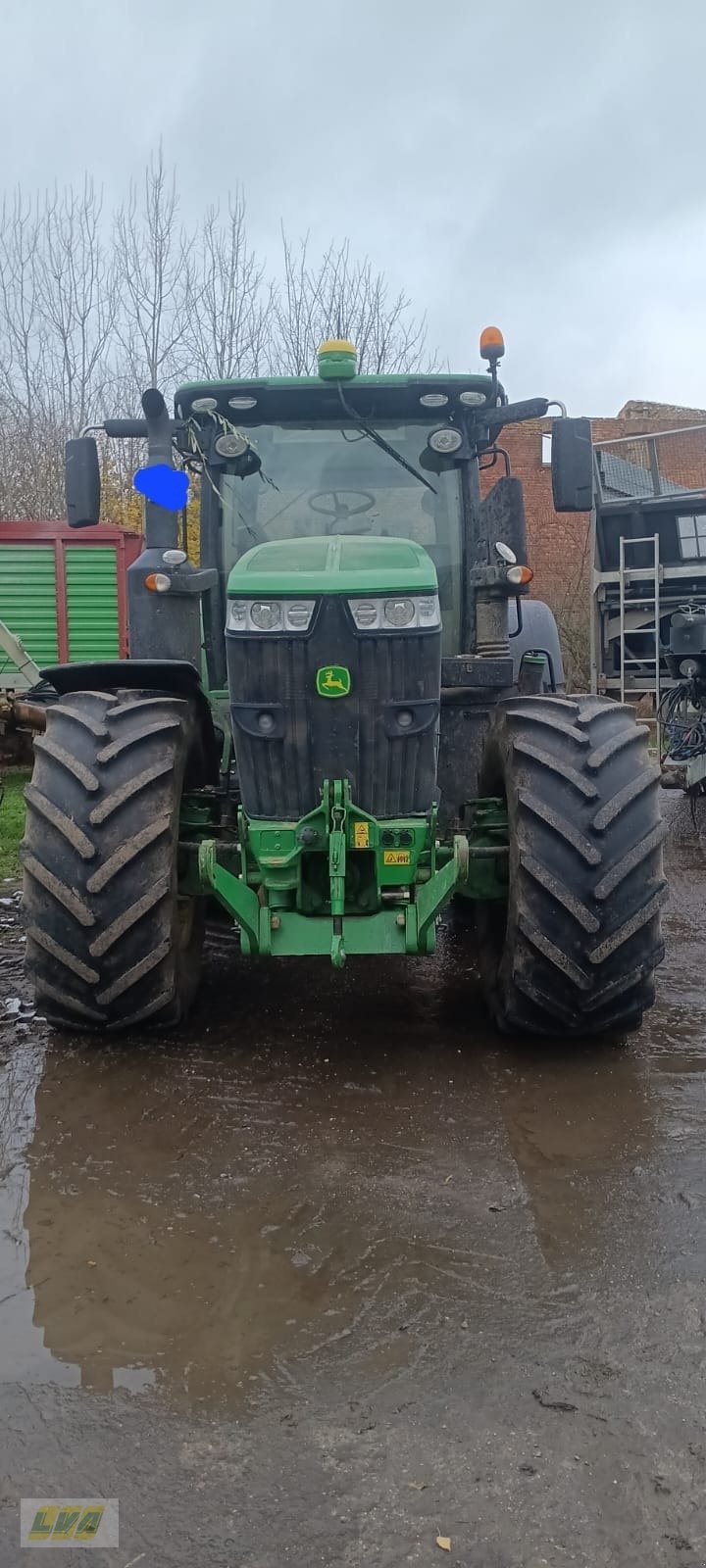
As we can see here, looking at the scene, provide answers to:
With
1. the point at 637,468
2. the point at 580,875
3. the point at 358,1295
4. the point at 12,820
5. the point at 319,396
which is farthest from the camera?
the point at 637,468

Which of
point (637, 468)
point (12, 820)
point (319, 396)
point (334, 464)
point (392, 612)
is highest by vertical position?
point (637, 468)

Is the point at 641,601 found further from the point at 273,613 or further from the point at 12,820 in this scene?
the point at 273,613

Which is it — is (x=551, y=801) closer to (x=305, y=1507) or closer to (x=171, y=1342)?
(x=171, y=1342)

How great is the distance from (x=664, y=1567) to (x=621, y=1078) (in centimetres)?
205

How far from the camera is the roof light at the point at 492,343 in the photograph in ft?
16.1

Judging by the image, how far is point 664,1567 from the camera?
1856 mm

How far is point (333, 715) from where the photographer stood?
3793mm

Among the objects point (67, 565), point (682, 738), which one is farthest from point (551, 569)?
point (682, 738)

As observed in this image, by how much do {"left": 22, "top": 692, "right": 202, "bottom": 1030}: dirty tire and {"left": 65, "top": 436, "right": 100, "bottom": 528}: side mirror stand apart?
4.51 ft

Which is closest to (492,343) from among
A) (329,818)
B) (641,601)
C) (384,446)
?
(384,446)

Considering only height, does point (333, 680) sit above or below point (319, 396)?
below

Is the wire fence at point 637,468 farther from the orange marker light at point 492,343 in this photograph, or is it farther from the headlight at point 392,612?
the headlight at point 392,612

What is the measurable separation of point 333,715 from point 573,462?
1700 mm

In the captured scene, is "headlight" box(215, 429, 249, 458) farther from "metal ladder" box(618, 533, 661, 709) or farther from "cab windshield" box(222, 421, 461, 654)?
"metal ladder" box(618, 533, 661, 709)
